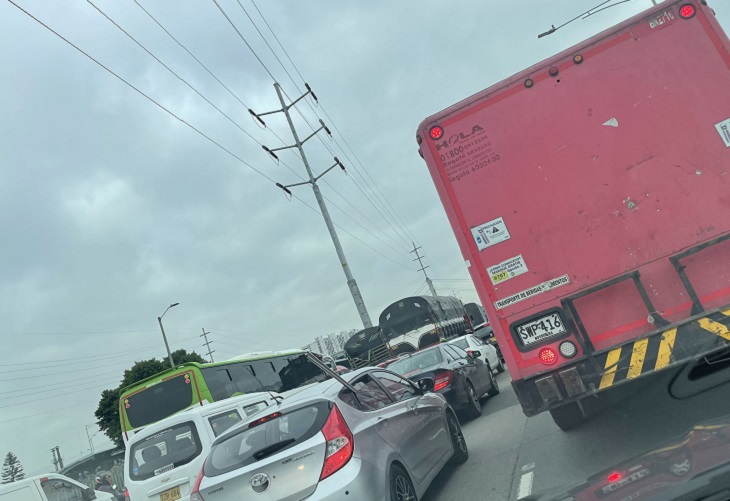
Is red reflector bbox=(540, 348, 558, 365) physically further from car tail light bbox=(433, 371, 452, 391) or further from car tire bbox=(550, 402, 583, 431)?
car tail light bbox=(433, 371, 452, 391)

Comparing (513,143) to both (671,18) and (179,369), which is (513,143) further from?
Result: (179,369)

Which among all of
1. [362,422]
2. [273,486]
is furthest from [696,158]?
[273,486]

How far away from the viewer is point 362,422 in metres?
5.62

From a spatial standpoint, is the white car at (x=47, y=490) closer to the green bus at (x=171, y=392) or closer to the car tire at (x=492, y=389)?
the green bus at (x=171, y=392)

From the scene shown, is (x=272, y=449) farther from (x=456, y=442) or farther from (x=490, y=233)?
(x=456, y=442)

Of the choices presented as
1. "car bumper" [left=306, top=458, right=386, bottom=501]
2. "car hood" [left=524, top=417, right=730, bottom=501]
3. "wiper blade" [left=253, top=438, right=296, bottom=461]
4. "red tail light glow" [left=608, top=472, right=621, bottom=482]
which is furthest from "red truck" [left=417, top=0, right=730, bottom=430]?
"wiper blade" [left=253, top=438, right=296, bottom=461]

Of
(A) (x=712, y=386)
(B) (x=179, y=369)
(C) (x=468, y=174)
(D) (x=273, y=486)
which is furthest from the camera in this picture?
(B) (x=179, y=369)

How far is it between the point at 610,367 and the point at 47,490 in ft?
30.3

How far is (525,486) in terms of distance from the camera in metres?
6.04

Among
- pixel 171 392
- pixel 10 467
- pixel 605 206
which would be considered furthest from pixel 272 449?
pixel 10 467

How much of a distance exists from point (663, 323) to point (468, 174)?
83.4 inches

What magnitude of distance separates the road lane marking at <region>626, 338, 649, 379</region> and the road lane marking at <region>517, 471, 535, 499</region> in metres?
1.45

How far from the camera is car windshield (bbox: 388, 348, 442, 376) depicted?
1134cm

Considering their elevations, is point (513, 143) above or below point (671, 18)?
below
